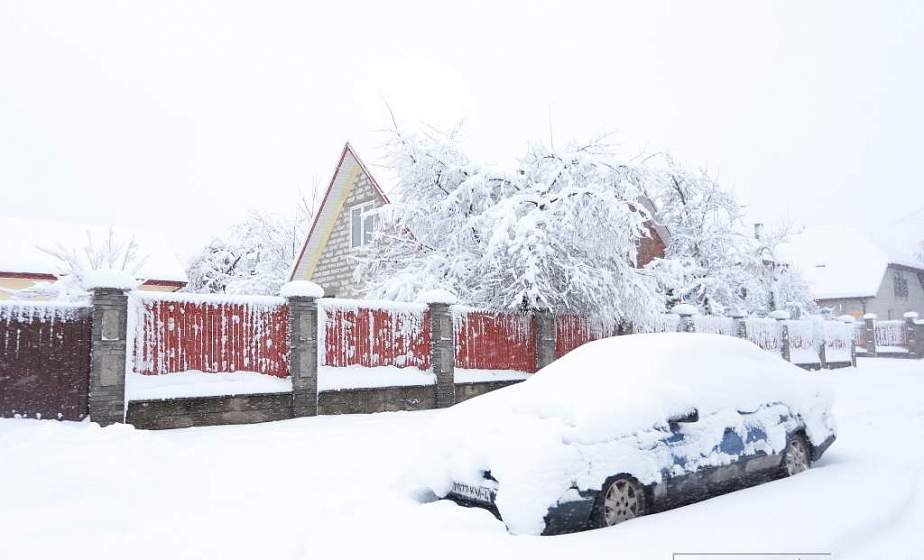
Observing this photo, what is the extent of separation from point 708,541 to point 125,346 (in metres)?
8.00

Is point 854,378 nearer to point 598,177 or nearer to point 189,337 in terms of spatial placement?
point 598,177

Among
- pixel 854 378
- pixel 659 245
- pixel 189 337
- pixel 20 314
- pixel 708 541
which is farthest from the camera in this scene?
pixel 659 245

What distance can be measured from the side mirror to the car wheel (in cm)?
169

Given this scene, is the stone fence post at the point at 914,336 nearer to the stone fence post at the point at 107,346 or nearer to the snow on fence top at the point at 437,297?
the snow on fence top at the point at 437,297

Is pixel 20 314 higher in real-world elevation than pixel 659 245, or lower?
lower

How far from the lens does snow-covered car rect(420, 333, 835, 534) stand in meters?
4.78

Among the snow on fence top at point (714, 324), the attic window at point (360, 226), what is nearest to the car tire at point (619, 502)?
the snow on fence top at point (714, 324)

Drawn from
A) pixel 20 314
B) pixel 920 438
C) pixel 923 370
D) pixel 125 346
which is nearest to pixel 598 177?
pixel 920 438

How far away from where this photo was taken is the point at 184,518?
549 centimetres

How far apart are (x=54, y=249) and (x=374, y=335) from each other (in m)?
23.3

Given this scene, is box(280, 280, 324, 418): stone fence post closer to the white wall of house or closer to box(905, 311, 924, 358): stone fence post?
box(905, 311, 924, 358): stone fence post

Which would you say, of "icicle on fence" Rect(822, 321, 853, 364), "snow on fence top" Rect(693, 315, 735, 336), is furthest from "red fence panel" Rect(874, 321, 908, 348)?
"snow on fence top" Rect(693, 315, 735, 336)

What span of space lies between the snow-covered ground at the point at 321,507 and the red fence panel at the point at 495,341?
4433 millimetres

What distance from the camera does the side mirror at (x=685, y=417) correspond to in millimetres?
5475
